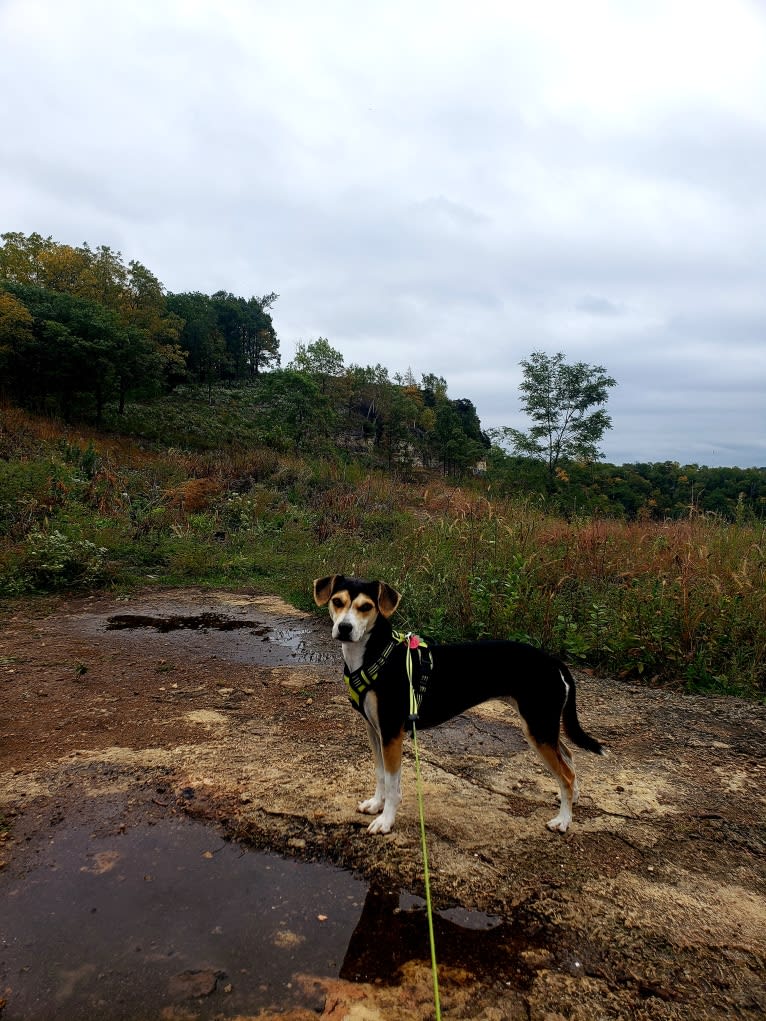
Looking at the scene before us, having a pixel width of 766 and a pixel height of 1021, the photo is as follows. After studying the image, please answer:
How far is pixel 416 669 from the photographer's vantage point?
2951 mm

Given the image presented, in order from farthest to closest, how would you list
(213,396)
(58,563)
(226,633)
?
(213,396) < (58,563) < (226,633)

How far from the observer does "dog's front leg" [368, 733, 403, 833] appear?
2848 millimetres

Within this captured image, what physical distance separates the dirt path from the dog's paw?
0.30ft

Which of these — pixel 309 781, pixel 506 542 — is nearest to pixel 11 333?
pixel 506 542

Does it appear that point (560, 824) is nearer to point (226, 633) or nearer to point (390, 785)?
point (390, 785)

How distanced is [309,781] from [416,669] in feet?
3.64

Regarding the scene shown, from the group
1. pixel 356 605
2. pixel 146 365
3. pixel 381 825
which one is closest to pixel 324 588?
pixel 356 605

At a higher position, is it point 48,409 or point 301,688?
point 48,409

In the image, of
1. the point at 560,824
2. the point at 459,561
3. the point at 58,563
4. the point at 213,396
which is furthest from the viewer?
the point at 213,396

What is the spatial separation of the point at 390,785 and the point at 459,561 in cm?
Result: 416

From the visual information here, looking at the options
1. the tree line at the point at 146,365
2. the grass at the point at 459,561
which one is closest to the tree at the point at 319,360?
the tree line at the point at 146,365

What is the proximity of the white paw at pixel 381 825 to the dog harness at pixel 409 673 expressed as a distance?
53 centimetres

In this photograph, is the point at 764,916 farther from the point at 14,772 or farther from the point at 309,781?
the point at 14,772

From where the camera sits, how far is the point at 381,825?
9.43 feet
